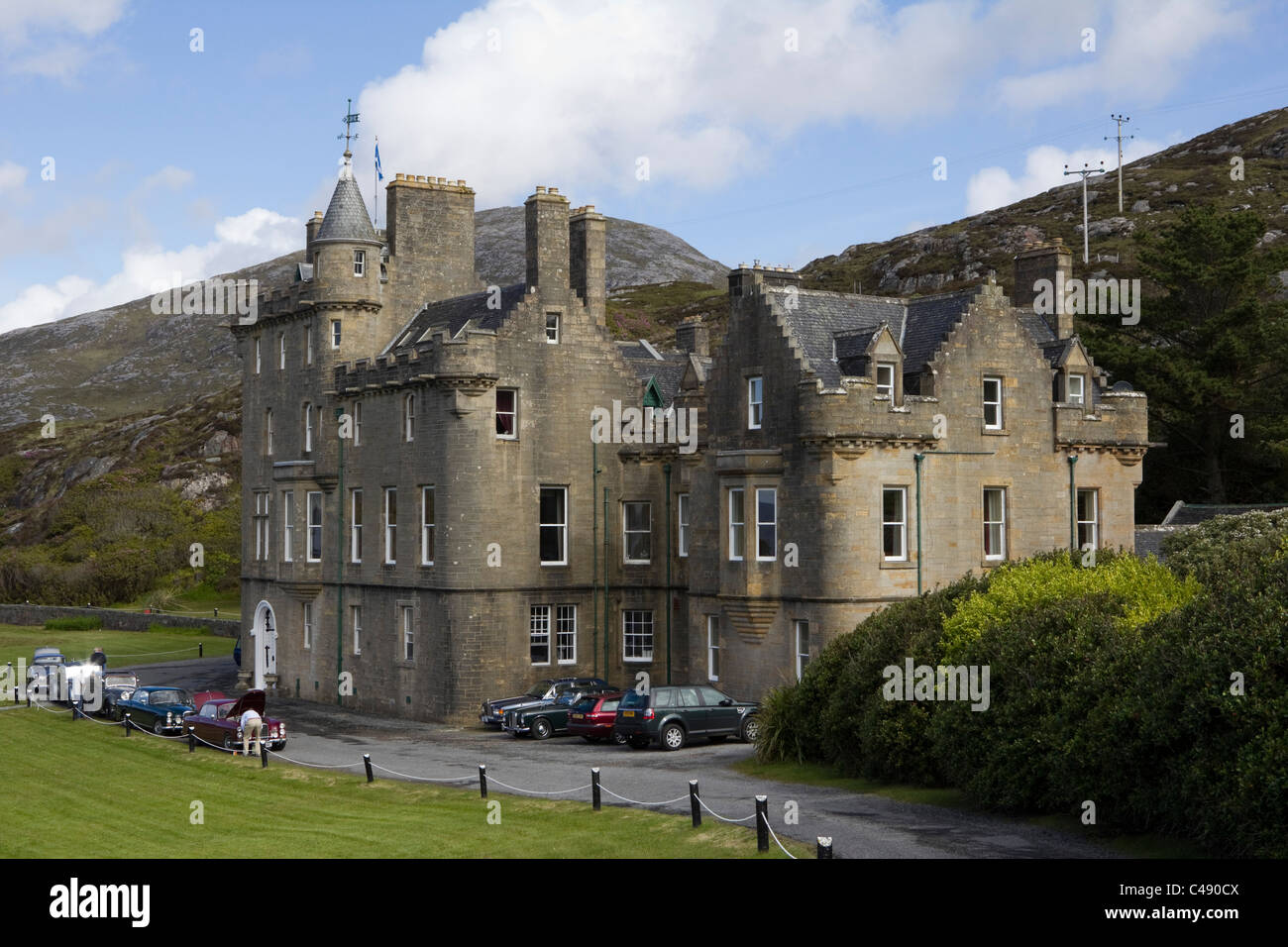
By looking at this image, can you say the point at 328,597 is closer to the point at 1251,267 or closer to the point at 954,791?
the point at 954,791

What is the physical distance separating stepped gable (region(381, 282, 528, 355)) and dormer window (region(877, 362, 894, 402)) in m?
12.8

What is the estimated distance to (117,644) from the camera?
75000 mm

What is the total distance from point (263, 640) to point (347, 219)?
17632mm

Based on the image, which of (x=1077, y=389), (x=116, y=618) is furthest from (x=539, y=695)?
(x=116, y=618)

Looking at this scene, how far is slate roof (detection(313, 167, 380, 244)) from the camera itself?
167 ft

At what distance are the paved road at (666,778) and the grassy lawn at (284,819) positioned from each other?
1286mm

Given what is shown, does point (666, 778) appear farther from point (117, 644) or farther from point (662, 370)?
point (117, 644)

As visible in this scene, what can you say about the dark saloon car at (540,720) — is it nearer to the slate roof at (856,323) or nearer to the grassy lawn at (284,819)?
the grassy lawn at (284,819)

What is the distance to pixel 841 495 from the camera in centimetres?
3859

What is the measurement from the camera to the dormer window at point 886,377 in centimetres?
3978

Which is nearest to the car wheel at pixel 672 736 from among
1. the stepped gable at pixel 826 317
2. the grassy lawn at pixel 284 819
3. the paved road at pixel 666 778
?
the paved road at pixel 666 778

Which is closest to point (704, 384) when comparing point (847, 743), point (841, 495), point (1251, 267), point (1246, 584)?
point (841, 495)

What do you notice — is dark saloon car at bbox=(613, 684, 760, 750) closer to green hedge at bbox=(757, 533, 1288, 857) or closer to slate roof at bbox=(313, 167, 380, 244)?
green hedge at bbox=(757, 533, 1288, 857)

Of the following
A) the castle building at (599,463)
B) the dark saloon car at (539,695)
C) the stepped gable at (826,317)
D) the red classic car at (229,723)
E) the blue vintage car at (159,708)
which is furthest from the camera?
the dark saloon car at (539,695)
